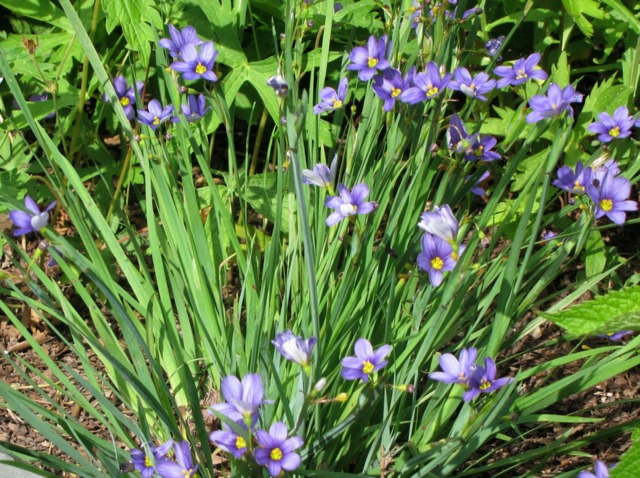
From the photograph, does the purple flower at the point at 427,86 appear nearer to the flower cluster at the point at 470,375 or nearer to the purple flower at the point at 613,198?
the purple flower at the point at 613,198

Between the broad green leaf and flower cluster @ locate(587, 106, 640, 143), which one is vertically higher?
the broad green leaf

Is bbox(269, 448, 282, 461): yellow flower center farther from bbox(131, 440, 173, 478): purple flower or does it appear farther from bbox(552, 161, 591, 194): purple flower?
bbox(552, 161, 591, 194): purple flower

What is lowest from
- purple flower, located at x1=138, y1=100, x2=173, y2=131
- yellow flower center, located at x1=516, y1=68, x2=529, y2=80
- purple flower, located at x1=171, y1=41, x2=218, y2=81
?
purple flower, located at x1=138, y1=100, x2=173, y2=131

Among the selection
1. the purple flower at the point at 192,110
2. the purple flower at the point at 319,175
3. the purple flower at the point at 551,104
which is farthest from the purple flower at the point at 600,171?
the purple flower at the point at 192,110

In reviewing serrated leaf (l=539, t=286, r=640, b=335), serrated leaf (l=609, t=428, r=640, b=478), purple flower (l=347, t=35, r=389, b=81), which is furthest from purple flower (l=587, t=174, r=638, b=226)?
purple flower (l=347, t=35, r=389, b=81)

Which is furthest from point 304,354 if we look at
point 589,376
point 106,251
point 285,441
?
point 106,251

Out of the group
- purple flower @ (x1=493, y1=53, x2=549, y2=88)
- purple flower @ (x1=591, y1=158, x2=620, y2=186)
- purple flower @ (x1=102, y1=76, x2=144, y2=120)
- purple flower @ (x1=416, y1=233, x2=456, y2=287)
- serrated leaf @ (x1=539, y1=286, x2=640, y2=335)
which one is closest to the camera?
serrated leaf @ (x1=539, y1=286, x2=640, y2=335)
